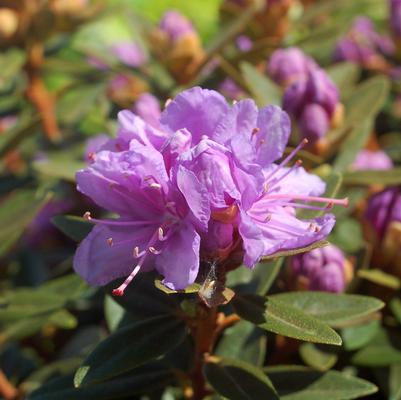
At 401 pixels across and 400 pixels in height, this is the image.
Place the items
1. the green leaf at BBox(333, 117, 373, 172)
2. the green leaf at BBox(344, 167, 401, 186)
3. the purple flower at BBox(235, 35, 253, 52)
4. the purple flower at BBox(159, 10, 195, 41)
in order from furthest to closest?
1. the purple flower at BBox(235, 35, 253, 52)
2. the purple flower at BBox(159, 10, 195, 41)
3. the green leaf at BBox(333, 117, 373, 172)
4. the green leaf at BBox(344, 167, 401, 186)

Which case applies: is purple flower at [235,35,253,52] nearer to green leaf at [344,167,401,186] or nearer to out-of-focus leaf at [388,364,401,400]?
green leaf at [344,167,401,186]

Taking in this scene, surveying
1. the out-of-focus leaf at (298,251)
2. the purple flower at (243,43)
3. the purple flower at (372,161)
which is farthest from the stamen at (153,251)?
the purple flower at (243,43)

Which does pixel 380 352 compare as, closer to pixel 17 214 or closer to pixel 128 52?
pixel 17 214

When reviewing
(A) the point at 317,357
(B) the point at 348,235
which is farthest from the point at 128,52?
(A) the point at 317,357

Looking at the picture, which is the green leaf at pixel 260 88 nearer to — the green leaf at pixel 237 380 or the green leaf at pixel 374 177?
the green leaf at pixel 374 177

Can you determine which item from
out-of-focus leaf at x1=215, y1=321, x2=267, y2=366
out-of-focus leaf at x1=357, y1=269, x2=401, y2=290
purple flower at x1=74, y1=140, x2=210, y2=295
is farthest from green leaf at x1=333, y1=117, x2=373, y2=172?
purple flower at x1=74, y1=140, x2=210, y2=295

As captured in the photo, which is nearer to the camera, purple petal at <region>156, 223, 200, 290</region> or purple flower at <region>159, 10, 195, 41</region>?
purple petal at <region>156, 223, 200, 290</region>
